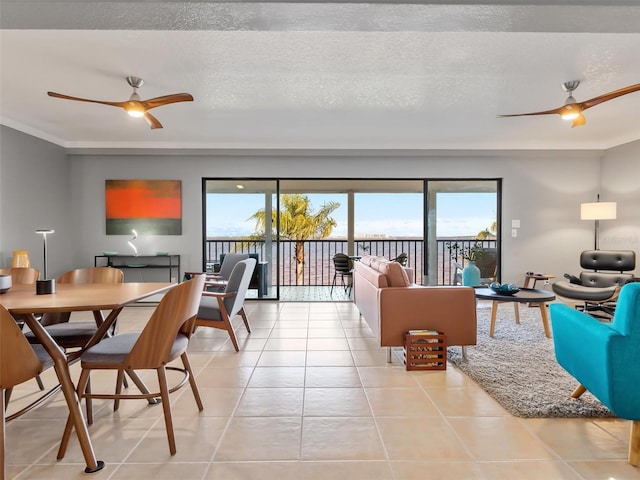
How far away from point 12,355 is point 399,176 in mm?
5455

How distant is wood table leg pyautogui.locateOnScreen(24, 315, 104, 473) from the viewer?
5.84 feet

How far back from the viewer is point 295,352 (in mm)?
3568

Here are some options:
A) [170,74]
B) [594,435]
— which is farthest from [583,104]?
[170,74]

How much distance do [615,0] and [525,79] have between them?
1.63m

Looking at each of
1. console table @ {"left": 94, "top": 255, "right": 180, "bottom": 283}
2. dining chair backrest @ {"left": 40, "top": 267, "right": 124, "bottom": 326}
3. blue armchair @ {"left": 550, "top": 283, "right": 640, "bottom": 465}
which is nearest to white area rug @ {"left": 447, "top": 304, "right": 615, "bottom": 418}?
blue armchair @ {"left": 550, "top": 283, "right": 640, "bottom": 465}

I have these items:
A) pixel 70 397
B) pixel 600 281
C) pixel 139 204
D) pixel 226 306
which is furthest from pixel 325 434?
pixel 139 204

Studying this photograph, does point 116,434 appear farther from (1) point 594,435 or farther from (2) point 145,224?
(2) point 145,224

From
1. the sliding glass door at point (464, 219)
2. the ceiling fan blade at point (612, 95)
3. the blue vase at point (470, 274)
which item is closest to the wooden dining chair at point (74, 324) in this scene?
the blue vase at point (470, 274)

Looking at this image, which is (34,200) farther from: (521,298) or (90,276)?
(521,298)

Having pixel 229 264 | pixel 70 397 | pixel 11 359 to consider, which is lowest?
pixel 70 397

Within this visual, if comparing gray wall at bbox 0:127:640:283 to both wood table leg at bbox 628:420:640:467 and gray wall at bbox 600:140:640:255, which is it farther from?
wood table leg at bbox 628:420:640:467

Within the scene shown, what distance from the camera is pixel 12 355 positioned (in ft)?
5.34

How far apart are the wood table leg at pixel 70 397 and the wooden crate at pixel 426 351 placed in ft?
7.40

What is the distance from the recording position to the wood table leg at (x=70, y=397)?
5.84 ft
